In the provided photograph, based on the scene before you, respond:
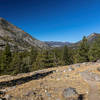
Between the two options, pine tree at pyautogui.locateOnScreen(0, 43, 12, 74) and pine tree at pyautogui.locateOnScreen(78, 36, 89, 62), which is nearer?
pine tree at pyautogui.locateOnScreen(0, 43, 12, 74)

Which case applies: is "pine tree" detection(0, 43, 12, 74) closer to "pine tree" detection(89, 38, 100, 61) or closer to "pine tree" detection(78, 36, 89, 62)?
"pine tree" detection(78, 36, 89, 62)

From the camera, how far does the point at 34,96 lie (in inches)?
319

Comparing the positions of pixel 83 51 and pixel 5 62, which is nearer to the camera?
pixel 5 62

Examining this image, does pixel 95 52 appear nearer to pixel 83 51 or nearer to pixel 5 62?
pixel 83 51

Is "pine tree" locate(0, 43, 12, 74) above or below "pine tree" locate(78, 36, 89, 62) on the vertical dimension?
below

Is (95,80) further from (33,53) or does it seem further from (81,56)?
(33,53)

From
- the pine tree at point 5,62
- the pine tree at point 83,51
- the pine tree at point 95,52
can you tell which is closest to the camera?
the pine tree at point 5,62

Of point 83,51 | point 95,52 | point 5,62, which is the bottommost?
point 5,62

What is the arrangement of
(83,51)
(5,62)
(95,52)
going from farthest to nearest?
(95,52) → (83,51) → (5,62)

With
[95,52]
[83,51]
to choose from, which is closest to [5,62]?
[83,51]

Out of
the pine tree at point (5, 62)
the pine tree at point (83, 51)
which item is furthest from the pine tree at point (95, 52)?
the pine tree at point (5, 62)

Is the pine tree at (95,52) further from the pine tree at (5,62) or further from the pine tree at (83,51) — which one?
the pine tree at (5,62)

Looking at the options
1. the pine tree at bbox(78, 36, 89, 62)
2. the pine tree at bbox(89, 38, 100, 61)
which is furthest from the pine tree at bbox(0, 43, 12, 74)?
the pine tree at bbox(89, 38, 100, 61)

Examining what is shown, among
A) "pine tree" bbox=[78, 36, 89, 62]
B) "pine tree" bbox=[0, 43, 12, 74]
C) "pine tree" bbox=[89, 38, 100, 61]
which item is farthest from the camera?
"pine tree" bbox=[89, 38, 100, 61]
